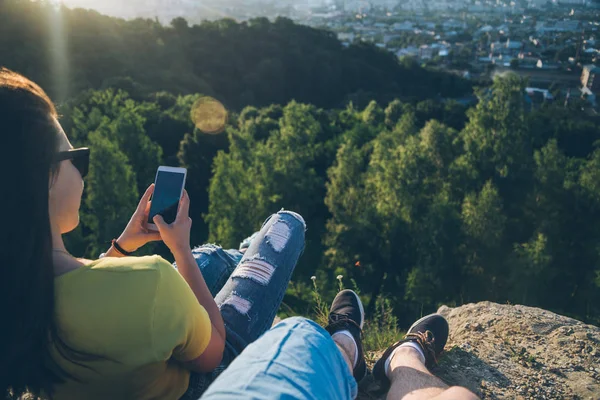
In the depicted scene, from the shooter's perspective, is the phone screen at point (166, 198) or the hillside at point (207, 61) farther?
the hillside at point (207, 61)

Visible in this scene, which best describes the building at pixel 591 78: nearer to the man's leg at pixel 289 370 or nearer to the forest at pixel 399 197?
the forest at pixel 399 197

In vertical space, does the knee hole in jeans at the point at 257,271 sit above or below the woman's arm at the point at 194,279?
below

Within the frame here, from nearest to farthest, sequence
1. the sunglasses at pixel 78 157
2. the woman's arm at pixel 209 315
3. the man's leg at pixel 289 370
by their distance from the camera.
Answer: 1. the man's leg at pixel 289 370
2. the sunglasses at pixel 78 157
3. the woman's arm at pixel 209 315

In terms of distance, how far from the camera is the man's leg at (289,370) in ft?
4.83

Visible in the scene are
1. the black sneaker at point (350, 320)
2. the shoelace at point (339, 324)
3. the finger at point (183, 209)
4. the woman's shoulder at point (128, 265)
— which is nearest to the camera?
the woman's shoulder at point (128, 265)

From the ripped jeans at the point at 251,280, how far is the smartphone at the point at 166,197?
2.05 ft

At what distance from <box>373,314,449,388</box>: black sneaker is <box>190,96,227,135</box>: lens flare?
1859 centimetres

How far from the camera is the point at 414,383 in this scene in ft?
8.28

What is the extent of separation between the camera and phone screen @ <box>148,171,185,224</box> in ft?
8.11

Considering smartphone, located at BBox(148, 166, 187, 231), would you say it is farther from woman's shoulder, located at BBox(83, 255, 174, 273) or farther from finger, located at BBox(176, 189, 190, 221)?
woman's shoulder, located at BBox(83, 255, 174, 273)

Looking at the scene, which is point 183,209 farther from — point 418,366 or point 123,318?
point 418,366

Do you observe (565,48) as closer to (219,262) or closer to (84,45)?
(84,45)

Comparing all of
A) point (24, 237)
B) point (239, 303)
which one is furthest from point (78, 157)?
point (239, 303)

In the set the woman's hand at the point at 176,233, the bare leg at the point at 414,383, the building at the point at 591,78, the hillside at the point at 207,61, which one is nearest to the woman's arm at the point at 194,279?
the woman's hand at the point at 176,233
